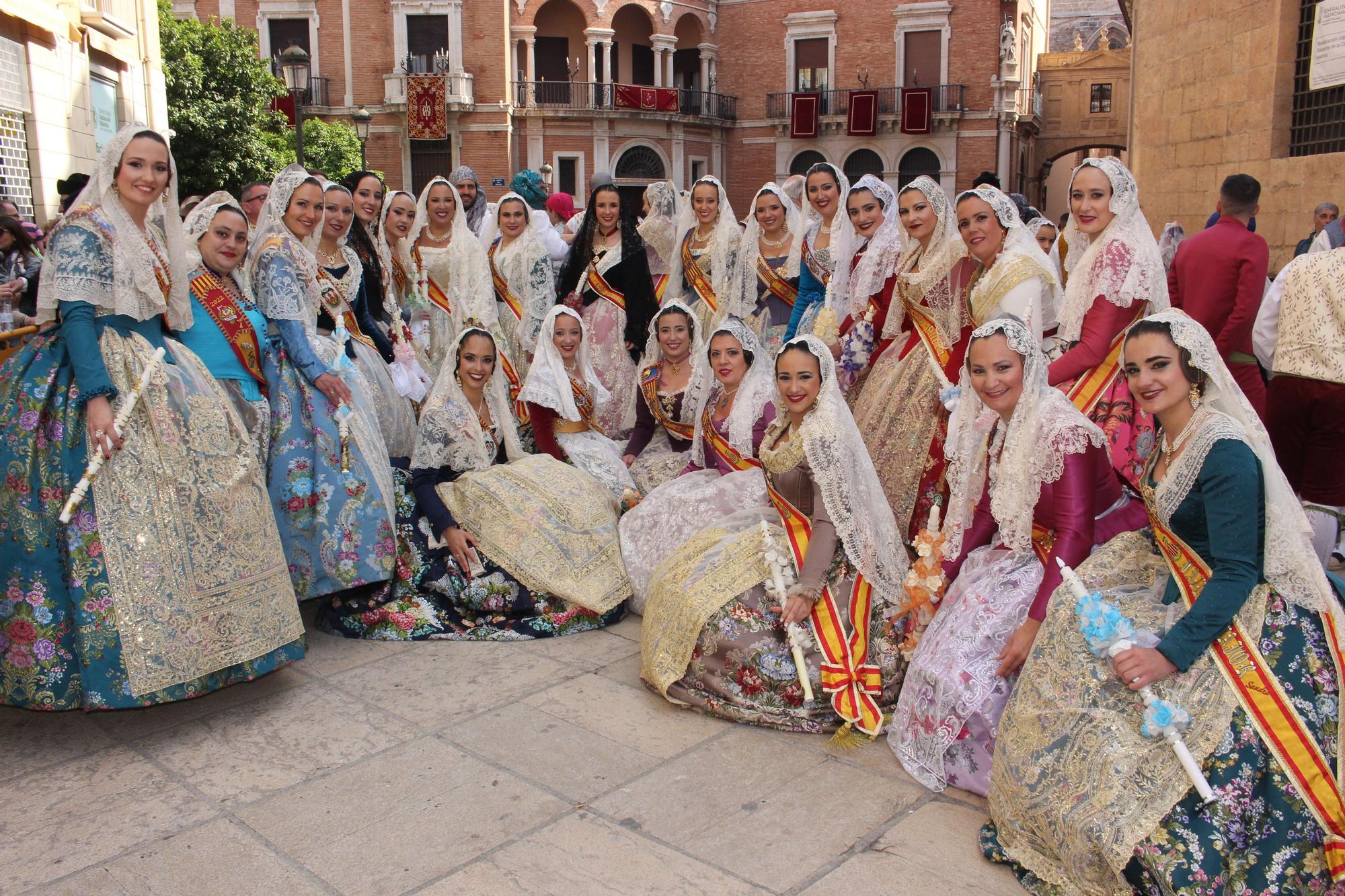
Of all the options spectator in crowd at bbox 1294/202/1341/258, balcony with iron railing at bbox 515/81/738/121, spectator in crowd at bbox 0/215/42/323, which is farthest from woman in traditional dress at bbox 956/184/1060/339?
balcony with iron railing at bbox 515/81/738/121

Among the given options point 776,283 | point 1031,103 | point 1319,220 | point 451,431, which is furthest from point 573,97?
point 451,431

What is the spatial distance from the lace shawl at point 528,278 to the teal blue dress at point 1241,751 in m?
4.28

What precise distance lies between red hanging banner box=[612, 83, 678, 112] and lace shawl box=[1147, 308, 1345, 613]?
91.5ft

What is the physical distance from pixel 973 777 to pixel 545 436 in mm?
2867

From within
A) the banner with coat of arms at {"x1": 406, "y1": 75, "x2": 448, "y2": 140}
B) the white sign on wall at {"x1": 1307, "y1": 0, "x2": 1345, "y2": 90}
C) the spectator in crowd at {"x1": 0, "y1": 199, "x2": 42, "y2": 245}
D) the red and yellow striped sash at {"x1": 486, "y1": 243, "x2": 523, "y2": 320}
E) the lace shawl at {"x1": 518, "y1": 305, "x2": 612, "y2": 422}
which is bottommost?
the lace shawl at {"x1": 518, "y1": 305, "x2": 612, "y2": 422}

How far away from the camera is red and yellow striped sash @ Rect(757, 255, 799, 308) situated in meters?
5.80

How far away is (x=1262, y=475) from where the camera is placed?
2.52 m

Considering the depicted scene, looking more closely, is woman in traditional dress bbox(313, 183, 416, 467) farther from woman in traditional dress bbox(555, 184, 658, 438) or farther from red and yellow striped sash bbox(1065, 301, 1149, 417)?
red and yellow striped sash bbox(1065, 301, 1149, 417)

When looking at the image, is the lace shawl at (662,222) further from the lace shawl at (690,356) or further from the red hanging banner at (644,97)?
the red hanging banner at (644,97)

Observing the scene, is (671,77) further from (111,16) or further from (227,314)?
(227,314)

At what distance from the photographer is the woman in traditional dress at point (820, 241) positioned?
208 inches

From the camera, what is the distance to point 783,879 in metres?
2.61

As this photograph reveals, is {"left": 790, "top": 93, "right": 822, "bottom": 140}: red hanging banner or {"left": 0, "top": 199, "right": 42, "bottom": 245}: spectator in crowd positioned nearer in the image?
{"left": 0, "top": 199, "right": 42, "bottom": 245}: spectator in crowd

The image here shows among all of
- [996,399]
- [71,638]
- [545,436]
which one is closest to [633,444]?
[545,436]
